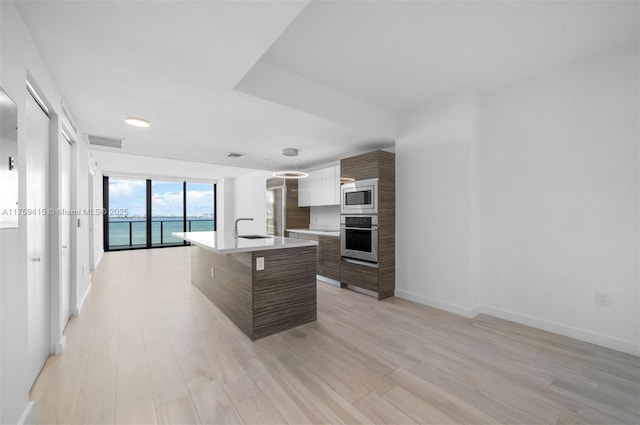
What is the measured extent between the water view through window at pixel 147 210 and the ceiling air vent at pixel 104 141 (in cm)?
467

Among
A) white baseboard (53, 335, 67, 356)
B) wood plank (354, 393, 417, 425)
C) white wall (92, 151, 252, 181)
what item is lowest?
wood plank (354, 393, 417, 425)

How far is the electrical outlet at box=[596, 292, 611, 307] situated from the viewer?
2370 mm

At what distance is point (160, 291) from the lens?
3.97 metres

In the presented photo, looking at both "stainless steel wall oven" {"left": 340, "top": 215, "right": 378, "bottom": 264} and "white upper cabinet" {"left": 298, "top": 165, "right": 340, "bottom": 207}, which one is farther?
"white upper cabinet" {"left": 298, "top": 165, "right": 340, "bottom": 207}

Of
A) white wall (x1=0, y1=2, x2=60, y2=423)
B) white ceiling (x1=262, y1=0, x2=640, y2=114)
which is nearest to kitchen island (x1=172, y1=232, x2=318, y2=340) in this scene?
white wall (x1=0, y1=2, x2=60, y2=423)

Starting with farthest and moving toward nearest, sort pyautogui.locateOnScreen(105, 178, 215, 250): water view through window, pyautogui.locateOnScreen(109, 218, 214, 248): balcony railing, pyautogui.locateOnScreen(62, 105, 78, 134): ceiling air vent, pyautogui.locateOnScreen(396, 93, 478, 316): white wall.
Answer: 1. pyautogui.locateOnScreen(109, 218, 214, 248): balcony railing
2. pyautogui.locateOnScreen(105, 178, 215, 250): water view through window
3. pyautogui.locateOnScreen(396, 93, 478, 316): white wall
4. pyautogui.locateOnScreen(62, 105, 78, 134): ceiling air vent

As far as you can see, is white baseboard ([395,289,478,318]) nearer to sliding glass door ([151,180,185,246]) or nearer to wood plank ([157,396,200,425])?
wood plank ([157,396,200,425])

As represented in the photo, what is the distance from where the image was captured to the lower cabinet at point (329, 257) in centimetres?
435

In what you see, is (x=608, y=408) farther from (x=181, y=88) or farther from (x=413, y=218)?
(x=181, y=88)

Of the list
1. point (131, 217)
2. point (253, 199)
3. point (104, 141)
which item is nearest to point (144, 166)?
point (131, 217)

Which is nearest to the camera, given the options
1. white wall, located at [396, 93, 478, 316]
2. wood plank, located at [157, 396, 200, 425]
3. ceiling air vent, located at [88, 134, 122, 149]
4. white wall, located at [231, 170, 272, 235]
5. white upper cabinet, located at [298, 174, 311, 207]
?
wood plank, located at [157, 396, 200, 425]

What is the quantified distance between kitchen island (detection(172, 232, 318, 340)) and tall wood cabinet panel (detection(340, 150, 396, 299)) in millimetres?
1130

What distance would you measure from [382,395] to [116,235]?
10.2 metres

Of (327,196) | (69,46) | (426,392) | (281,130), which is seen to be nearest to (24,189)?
(69,46)
